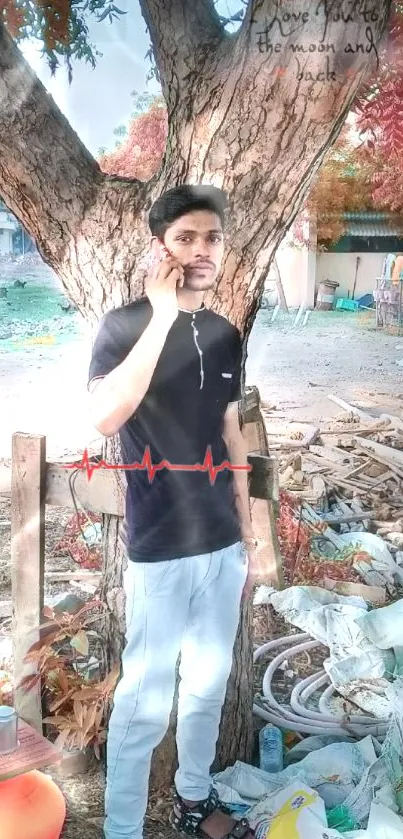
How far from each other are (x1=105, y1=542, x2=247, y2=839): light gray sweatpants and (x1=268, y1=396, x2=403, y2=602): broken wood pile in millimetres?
508

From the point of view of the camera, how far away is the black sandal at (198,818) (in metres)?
2.63

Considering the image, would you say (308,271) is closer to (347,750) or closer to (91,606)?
(91,606)

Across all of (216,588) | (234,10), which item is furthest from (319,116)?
(216,588)

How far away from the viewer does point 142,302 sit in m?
2.39

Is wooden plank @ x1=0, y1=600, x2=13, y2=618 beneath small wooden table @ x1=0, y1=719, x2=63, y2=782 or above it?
above

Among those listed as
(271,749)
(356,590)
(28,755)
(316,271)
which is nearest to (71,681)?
(28,755)

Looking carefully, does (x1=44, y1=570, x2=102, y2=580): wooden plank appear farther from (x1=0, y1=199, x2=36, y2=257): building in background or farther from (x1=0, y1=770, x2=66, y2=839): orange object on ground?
(x1=0, y1=199, x2=36, y2=257): building in background

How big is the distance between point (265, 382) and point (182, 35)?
Answer: 995mm

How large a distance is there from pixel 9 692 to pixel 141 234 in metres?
1.52

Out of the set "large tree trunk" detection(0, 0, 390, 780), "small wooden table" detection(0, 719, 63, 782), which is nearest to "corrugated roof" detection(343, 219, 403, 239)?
"large tree trunk" detection(0, 0, 390, 780)

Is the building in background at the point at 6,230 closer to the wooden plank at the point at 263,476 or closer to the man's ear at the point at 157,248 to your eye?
the man's ear at the point at 157,248

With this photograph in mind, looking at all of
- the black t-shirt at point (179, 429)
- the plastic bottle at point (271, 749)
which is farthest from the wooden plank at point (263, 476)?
the plastic bottle at point (271, 749)

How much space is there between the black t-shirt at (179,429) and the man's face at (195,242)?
10 cm

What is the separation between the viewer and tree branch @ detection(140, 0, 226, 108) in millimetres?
2367
